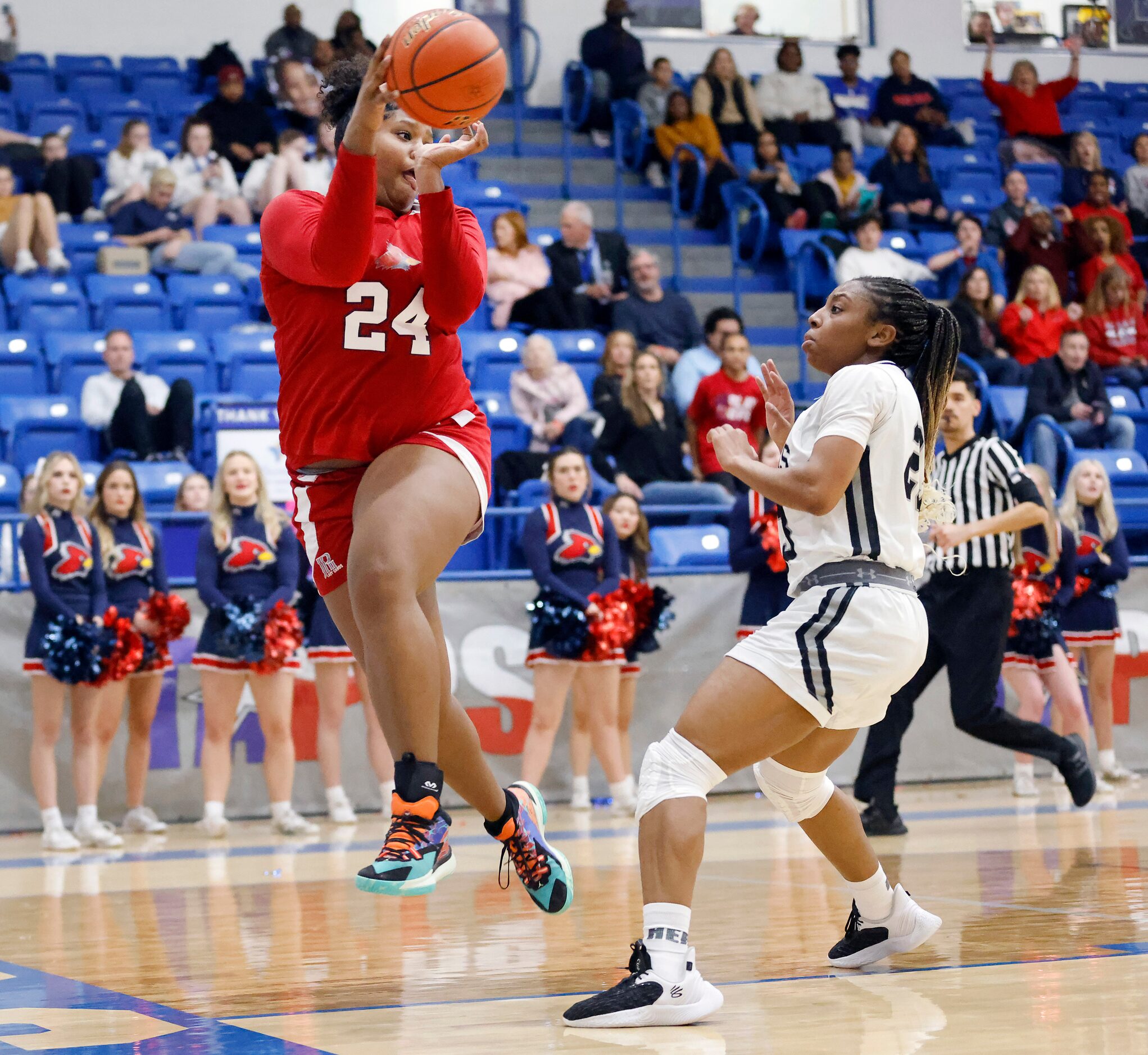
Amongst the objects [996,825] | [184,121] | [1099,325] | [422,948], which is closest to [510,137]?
[184,121]

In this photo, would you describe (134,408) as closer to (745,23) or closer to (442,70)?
(442,70)

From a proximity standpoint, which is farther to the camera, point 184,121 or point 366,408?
point 184,121

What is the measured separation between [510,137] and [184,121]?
3637 millimetres

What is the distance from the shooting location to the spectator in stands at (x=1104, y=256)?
1555cm

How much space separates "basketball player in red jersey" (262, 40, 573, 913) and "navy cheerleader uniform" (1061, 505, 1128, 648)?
22.7ft

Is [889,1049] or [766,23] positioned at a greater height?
[766,23]

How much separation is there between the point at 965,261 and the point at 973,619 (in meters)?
8.86

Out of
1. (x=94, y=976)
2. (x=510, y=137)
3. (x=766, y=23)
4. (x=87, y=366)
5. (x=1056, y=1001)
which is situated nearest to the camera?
(x=1056, y=1001)

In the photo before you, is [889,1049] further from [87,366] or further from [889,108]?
[889,108]

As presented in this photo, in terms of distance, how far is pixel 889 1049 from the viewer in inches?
123

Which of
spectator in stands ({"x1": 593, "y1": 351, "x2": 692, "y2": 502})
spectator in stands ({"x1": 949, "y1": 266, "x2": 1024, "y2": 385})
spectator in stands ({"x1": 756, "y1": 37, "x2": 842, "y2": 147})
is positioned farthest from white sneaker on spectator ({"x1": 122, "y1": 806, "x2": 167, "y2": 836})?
spectator in stands ({"x1": 756, "y1": 37, "x2": 842, "y2": 147})

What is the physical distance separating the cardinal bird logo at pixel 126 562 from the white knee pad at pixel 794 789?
565 cm

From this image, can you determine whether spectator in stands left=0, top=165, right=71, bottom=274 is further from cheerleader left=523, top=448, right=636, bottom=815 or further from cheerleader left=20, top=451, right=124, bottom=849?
cheerleader left=523, top=448, right=636, bottom=815

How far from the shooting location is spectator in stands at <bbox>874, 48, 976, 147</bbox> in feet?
Answer: 57.5
